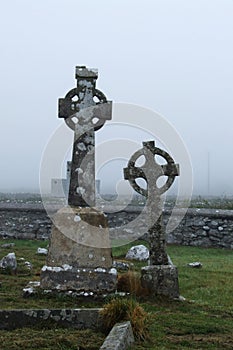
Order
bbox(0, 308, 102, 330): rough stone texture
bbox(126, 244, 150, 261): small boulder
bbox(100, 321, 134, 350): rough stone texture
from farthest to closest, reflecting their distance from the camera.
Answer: bbox(126, 244, 150, 261): small boulder, bbox(0, 308, 102, 330): rough stone texture, bbox(100, 321, 134, 350): rough stone texture

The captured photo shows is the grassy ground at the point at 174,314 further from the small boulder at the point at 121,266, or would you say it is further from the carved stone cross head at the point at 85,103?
the carved stone cross head at the point at 85,103

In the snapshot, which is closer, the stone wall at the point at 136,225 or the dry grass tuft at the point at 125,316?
the dry grass tuft at the point at 125,316

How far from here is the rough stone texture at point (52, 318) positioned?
532 cm

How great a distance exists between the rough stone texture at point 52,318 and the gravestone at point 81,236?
7.06 ft

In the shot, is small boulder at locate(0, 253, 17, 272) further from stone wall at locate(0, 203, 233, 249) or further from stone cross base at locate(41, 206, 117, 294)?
stone wall at locate(0, 203, 233, 249)

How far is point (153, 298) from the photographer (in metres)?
7.71

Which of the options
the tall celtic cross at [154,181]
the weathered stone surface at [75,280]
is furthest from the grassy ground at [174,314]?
the tall celtic cross at [154,181]

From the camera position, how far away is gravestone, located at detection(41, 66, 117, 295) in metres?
7.59

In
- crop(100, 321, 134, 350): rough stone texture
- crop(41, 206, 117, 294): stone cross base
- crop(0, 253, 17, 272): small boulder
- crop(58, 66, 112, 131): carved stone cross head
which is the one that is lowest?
crop(0, 253, 17, 272): small boulder

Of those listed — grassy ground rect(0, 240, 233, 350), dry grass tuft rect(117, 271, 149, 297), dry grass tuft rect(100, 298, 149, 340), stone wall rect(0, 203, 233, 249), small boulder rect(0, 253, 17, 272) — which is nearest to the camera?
grassy ground rect(0, 240, 233, 350)

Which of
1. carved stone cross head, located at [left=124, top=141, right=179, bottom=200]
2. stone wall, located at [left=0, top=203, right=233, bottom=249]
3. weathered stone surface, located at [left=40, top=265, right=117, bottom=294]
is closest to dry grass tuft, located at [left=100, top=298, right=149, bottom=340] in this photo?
weathered stone surface, located at [left=40, top=265, right=117, bottom=294]

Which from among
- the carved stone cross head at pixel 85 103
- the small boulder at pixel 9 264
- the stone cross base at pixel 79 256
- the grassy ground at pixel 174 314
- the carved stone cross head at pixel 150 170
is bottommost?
the grassy ground at pixel 174 314

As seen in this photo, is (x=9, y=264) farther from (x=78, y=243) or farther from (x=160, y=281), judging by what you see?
(x=160, y=281)

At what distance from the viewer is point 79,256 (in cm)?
768
